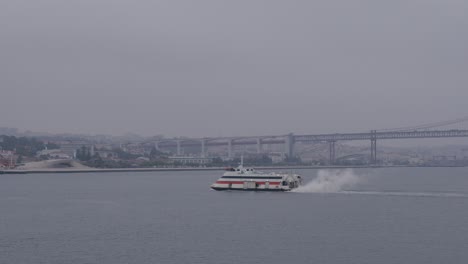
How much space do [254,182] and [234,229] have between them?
34.8ft

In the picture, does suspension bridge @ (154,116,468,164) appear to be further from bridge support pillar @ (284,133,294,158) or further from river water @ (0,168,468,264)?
river water @ (0,168,468,264)

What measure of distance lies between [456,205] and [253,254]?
31.7ft

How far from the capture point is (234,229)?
1425cm

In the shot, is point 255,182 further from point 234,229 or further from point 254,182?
point 234,229

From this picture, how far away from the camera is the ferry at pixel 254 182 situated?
971 inches

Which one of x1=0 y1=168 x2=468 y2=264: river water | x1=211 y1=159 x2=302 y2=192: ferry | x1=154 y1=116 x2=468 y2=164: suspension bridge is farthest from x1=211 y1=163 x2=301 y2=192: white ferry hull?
x1=154 y1=116 x2=468 y2=164: suspension bridge

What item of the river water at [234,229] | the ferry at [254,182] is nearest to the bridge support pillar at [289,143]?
the ferry at [254,182]

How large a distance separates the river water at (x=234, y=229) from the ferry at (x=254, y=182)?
2.44 m

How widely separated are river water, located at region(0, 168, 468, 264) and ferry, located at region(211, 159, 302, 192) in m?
2.44

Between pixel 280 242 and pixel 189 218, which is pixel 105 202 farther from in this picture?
pixel 280 242

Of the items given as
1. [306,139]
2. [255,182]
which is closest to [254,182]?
[255,182]

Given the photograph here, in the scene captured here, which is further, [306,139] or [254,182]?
[306,139]

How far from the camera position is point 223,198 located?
2186cm

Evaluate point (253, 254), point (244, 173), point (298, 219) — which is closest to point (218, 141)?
point (244, 173)
